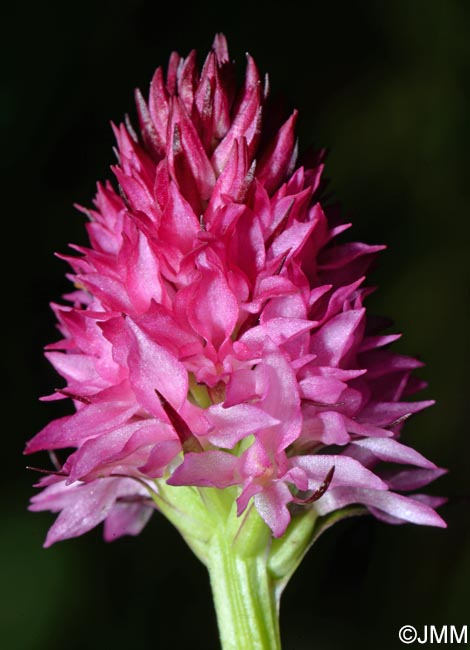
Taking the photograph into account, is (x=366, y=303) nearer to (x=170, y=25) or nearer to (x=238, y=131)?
(x=170, y=25)

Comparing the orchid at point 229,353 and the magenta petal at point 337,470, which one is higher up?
the orchid at point 229,353

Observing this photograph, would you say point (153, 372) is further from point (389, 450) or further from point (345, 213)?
point (345, 213)

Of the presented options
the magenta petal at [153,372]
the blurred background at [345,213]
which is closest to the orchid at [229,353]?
the magenta petal at [153,372]

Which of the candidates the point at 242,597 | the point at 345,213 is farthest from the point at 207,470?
the point at 345,213

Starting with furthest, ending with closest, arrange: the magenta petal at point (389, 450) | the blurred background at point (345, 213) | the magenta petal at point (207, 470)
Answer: the blurred background at point (345, 213)
the magenta petal at point (389, 450)
the magenta petal at point (207, 470)

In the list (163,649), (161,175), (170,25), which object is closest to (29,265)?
(170,25)

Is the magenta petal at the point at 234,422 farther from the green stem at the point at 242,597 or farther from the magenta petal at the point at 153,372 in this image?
the green stem at the point at 242,597

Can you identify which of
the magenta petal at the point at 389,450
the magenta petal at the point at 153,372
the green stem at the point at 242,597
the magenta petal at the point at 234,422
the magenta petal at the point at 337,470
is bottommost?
the green stem at the point at 242,597
